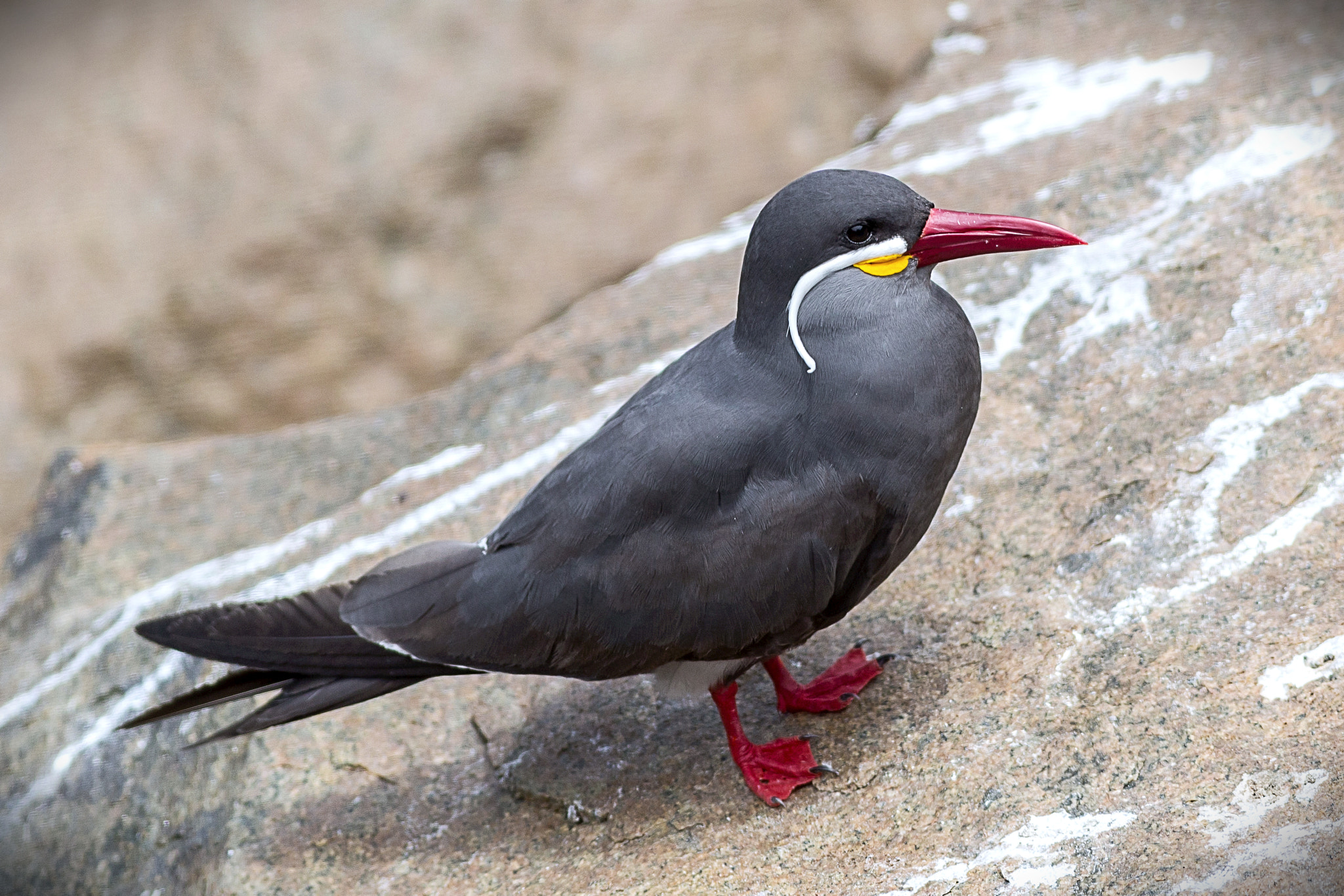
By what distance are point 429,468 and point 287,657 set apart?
162 centimetres

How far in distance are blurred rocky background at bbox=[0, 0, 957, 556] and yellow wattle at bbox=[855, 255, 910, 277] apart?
346 cm

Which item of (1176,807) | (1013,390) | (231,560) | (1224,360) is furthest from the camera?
(231,560)

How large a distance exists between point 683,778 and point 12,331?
4933 mm

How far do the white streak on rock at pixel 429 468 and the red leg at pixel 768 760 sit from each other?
1796 millimetres

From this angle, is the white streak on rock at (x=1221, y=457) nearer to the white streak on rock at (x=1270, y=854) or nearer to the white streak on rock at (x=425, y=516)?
the white streak on rock at (x=1270, y=854)

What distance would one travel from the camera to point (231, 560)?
5.05 meters

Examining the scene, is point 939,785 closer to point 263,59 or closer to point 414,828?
point 414,828

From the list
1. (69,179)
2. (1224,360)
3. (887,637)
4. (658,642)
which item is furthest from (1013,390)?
(69,179)

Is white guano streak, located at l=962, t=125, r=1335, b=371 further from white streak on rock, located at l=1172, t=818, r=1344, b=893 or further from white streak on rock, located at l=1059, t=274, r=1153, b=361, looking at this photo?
white streak on rock, located at l=1172, t=818, r=1344, b=893

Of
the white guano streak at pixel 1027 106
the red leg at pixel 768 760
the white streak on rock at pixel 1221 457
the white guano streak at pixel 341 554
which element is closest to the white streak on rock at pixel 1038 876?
the red leg at pixel 768 760

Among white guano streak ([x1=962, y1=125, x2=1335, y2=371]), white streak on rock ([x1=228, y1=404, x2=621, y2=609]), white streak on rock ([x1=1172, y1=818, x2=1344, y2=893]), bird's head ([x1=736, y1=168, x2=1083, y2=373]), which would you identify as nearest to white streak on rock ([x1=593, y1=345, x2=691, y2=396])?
white streak on rock ([x1=228, y1=404, x2=621, y2=609])

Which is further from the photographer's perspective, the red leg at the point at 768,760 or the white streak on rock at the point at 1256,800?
the red leg at the point at 768,760

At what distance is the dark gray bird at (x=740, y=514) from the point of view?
11.0 feet

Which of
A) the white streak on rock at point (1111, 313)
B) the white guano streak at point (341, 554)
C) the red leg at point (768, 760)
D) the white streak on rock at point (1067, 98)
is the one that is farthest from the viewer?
the white streak on rock at point (1067, 98)
